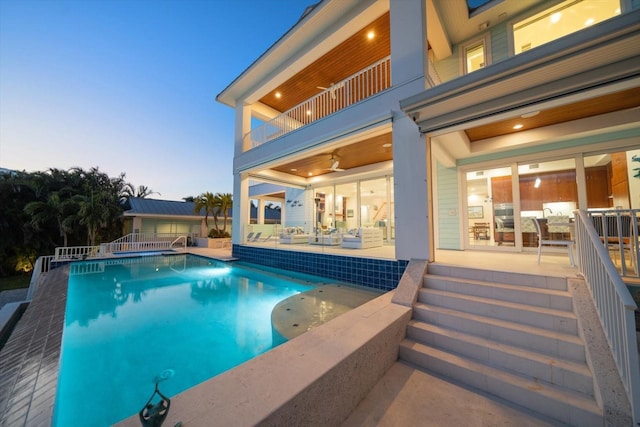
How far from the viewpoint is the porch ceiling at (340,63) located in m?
6.05

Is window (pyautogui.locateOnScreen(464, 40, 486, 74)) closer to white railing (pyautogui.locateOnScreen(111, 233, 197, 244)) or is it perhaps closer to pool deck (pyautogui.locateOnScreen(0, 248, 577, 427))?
pool deck (pyautogui.locateOnScreen(0, 248, 577, 427))

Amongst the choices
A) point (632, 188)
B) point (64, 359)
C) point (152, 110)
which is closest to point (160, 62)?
point (152, 110)

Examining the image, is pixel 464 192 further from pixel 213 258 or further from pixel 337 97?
pixel 213 258

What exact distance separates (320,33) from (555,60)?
223 inches

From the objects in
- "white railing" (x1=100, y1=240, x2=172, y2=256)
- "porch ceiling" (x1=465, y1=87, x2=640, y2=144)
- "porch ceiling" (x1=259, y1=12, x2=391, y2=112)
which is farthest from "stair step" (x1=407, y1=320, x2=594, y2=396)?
"white railing" (x1=100, y1=240, x2=172, y2=256)

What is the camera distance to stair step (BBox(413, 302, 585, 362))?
85.9 inches

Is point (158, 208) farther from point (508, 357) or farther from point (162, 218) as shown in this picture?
point (508, 357)

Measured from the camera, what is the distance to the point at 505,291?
2969 millimetres

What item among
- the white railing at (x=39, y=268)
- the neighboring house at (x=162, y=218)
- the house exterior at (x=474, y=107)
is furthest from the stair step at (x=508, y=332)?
the neighboring house at (x=162, y=218)

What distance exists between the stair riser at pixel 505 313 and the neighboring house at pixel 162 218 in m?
14.3

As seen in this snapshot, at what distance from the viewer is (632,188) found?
15.0 ft

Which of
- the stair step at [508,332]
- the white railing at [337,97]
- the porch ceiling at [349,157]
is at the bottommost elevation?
the stair step at [508,332]

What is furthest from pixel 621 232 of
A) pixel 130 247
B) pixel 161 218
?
pixel 161 218

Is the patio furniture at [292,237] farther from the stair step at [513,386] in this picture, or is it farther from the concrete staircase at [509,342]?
the stair step at [513,386]
